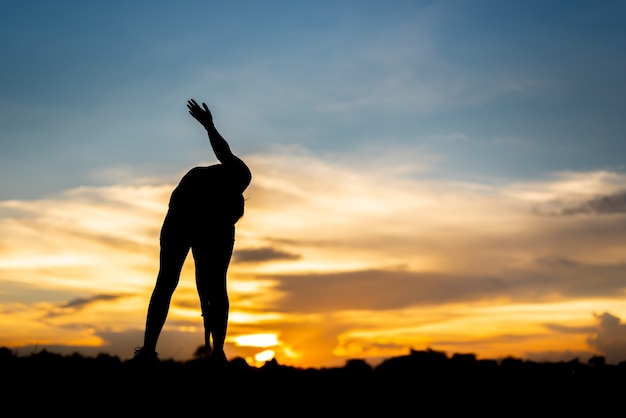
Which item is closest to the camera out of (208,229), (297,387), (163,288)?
(297,387)

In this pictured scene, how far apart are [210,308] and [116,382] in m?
2.51

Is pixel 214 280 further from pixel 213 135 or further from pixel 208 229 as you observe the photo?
pixel 213 135

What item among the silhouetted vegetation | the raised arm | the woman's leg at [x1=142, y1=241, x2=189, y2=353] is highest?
the raised arm

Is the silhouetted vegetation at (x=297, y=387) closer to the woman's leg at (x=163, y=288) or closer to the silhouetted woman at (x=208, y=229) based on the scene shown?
the woman's leg at (x=163, y=288)

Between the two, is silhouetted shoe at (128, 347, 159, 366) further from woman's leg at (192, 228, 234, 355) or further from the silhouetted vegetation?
woman's leg at (192, 228, 234, 355)

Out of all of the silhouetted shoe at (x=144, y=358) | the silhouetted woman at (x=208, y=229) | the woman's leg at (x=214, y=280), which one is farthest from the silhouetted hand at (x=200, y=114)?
the silhouetted shoe at (x=144, y=358)

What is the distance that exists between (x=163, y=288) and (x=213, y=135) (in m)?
2.50

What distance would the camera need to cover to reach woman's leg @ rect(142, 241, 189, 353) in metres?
9.56

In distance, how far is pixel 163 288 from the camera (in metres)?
9.78

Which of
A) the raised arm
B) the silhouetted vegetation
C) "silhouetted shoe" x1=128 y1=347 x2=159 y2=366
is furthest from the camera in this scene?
the raised arm

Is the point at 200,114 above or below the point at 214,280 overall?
above

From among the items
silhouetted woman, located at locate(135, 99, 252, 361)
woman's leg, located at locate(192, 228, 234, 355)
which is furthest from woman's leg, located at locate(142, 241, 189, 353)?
woman's leg, located at locate(192, 228, 234, 355)

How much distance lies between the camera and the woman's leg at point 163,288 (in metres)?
9.56

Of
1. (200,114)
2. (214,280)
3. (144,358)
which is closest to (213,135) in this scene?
(200,114)
